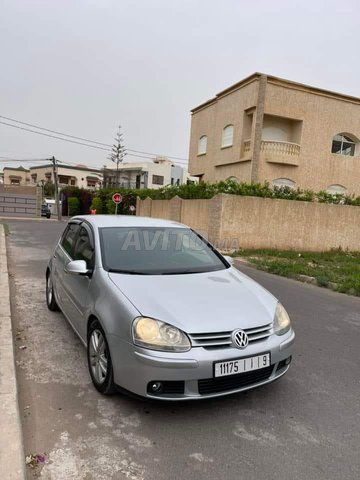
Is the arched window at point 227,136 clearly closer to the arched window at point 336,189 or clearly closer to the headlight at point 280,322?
the arched window at point 336,189

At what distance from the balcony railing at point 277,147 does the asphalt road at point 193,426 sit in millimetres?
17402

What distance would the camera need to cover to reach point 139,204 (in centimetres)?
2497

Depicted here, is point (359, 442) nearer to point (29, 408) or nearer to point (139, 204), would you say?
point (29, 408)

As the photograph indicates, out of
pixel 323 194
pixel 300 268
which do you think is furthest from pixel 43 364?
pixel 323 194

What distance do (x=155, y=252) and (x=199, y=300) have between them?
43.7 inches

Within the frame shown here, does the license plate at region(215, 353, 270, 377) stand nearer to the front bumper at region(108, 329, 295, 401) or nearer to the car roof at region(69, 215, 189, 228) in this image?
the front bumper at region(108, 329, 295, 401)

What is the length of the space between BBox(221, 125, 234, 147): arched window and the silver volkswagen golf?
1937cm

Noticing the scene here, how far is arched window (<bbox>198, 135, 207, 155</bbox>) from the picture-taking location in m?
25.8

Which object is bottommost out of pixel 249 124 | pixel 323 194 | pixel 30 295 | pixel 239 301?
pixel 30 295

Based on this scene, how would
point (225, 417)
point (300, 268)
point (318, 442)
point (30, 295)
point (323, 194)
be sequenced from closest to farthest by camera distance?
1. point (318, 442)
2. point (225, 417)
3. point (30, 295)
4. point (300, 268)
5. point (323, 194)

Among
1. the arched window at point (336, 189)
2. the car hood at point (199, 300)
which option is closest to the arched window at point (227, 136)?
the arched window at point (336, 189)

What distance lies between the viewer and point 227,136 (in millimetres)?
22938

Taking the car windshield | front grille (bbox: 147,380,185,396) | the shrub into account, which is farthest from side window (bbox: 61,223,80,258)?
the shrub

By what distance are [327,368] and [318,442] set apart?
4.64ft
